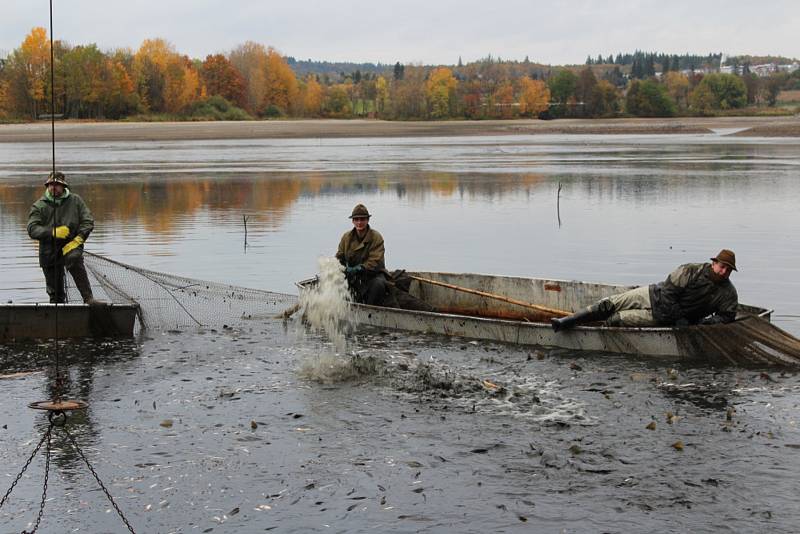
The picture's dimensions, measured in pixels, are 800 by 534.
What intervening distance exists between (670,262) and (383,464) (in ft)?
42.8

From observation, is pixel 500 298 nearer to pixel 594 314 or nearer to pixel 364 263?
pixel 594 314

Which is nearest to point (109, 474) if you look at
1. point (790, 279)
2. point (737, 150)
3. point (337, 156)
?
point (790, 279)

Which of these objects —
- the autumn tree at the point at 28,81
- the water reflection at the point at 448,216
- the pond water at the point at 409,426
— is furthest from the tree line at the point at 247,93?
the pond water at the point at 409,426

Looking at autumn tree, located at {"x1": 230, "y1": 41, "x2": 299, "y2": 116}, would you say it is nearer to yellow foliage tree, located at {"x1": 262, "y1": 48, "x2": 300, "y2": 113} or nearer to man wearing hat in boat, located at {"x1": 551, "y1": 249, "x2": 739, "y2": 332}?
yellow foliage tree, located at {"x1": 262, "y1": 48, "x2": 300, "y2": 113}

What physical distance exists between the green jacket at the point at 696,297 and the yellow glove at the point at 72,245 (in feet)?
25.8

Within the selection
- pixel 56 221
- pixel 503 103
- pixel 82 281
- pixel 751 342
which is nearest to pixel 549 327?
pixel 751 342

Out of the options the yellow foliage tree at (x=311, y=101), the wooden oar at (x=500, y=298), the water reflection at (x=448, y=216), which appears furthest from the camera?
the yellow foliage tree at (x=311, y=101)

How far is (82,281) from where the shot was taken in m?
14.4

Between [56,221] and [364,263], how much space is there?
438 cm

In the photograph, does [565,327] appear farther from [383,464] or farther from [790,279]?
[790,279]

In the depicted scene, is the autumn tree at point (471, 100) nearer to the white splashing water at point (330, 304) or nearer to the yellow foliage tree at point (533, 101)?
the yellow foliage tree at point (533, 101)

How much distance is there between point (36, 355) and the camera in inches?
517

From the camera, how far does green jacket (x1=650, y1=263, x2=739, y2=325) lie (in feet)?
40.2

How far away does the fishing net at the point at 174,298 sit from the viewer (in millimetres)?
14922
